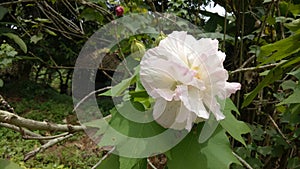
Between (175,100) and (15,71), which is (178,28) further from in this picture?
(15,71)

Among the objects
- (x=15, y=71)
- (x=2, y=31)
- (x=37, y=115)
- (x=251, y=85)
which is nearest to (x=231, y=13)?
(x=251, y=85)

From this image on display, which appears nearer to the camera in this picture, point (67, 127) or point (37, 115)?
point (67, 127)

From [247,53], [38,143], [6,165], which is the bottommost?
[38,143]

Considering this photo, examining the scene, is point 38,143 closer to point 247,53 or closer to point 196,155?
point 247,53

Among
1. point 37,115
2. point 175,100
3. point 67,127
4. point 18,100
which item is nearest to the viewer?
point 175,100

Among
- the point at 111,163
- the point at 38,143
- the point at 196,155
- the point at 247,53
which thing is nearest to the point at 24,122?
the point at 111,163

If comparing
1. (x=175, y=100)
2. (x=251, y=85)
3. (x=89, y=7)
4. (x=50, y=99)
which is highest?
(x=175, y=100)
